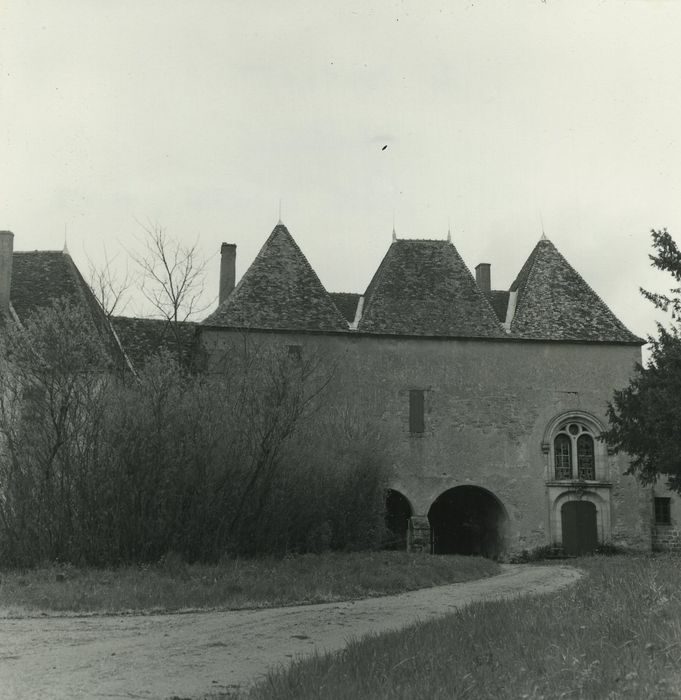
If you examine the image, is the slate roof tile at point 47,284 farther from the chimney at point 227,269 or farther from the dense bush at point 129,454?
the dense bush at point 129,454

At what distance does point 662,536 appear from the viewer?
2945 cm

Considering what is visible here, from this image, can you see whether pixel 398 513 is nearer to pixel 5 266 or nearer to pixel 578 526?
pixel 578 526

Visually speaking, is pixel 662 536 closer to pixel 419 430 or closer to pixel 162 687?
pixel 419 430

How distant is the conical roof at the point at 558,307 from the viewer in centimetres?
2970

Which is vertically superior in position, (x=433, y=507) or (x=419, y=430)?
(x=419, y=430)

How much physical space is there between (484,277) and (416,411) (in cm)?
776

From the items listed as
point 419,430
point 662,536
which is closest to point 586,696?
point 419,430

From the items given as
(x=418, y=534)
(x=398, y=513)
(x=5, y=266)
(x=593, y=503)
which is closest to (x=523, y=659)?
(x=418, y=534)

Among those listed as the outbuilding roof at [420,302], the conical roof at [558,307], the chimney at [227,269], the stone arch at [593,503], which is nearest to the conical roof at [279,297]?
the outbuilding roof at [420,302]

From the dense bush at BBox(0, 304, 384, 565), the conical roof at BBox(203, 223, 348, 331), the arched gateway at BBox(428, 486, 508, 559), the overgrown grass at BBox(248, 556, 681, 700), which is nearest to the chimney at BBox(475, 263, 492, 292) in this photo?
the conical roof at BBox(203, 223, 348, 331)

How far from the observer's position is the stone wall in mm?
28375

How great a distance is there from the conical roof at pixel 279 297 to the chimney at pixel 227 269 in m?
2.04

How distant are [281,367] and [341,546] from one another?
5.50 metres

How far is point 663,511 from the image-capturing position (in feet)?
97.8
